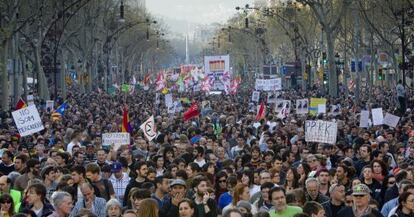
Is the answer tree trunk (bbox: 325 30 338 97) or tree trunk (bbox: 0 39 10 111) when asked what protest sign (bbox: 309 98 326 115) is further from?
tree trunk (bbox: 325 30 338 97)

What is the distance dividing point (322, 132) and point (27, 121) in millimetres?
5678

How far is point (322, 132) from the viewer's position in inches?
829

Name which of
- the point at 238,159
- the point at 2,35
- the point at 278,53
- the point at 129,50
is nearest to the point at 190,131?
the point at 238,159

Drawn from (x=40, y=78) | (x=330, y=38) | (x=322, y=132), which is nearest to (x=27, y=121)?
(x=322, y=132)

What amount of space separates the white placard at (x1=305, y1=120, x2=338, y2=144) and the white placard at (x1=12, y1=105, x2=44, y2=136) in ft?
17.0

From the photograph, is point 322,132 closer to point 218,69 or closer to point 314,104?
point 314,104

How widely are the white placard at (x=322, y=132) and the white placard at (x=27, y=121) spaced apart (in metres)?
5.17

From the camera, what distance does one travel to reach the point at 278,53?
12675 centimetres

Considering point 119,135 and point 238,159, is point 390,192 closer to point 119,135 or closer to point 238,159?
point 238,159

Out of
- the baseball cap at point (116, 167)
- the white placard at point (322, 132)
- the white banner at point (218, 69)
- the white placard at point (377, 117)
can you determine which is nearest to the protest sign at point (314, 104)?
the white placard at point (377, 117)

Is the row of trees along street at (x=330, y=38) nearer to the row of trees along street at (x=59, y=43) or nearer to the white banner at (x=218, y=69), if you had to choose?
the white banner at (x=218, y=69)

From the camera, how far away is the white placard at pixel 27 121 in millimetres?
22203

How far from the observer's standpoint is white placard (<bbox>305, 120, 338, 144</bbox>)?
21.0 m

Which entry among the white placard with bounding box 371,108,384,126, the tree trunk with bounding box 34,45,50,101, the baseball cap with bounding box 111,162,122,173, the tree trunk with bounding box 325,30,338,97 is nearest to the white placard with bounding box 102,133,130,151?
the baseball cap with bounding box 111,162,122,173
